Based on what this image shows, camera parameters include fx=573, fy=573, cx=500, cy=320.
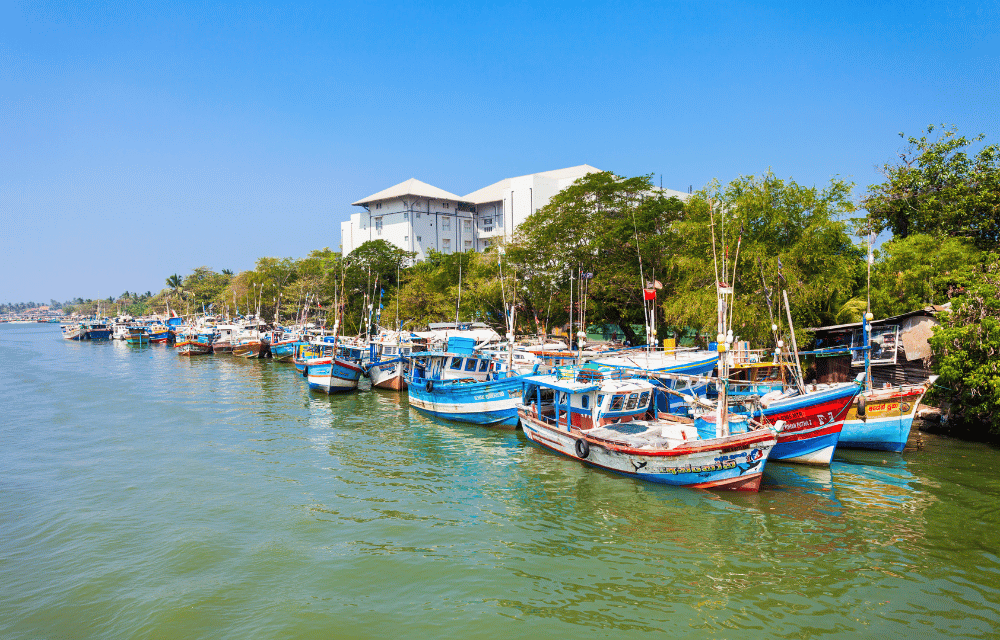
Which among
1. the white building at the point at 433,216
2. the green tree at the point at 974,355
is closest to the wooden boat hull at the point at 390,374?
the green tree at the point at 974,355

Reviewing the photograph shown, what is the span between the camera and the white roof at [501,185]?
2776 inches

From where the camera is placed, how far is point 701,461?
15195mm

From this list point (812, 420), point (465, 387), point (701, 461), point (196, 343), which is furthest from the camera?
point (196, 343)

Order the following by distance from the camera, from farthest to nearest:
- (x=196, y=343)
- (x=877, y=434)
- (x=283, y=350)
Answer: (x=196, y=343)
(x=283, y=350)
(x=877, y=434)

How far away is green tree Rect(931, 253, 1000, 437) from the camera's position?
19031 millimetres

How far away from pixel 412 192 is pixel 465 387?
53116 millimetres

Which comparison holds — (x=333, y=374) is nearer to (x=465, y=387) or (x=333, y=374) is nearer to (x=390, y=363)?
(x=390, y=363)

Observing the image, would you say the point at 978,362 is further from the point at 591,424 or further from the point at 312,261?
the point at 312,261

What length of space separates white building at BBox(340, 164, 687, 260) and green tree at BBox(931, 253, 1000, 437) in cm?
5144

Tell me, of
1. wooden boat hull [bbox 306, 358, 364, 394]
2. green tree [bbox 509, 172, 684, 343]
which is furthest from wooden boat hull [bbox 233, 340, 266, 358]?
green tree [bbox 509, 172, 684, 343]

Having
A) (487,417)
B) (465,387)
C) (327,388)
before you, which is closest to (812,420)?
(487,417)

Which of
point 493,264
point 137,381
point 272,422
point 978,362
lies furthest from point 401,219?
point 978,362

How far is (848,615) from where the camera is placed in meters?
9.70

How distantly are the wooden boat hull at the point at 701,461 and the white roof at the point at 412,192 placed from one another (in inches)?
2410
